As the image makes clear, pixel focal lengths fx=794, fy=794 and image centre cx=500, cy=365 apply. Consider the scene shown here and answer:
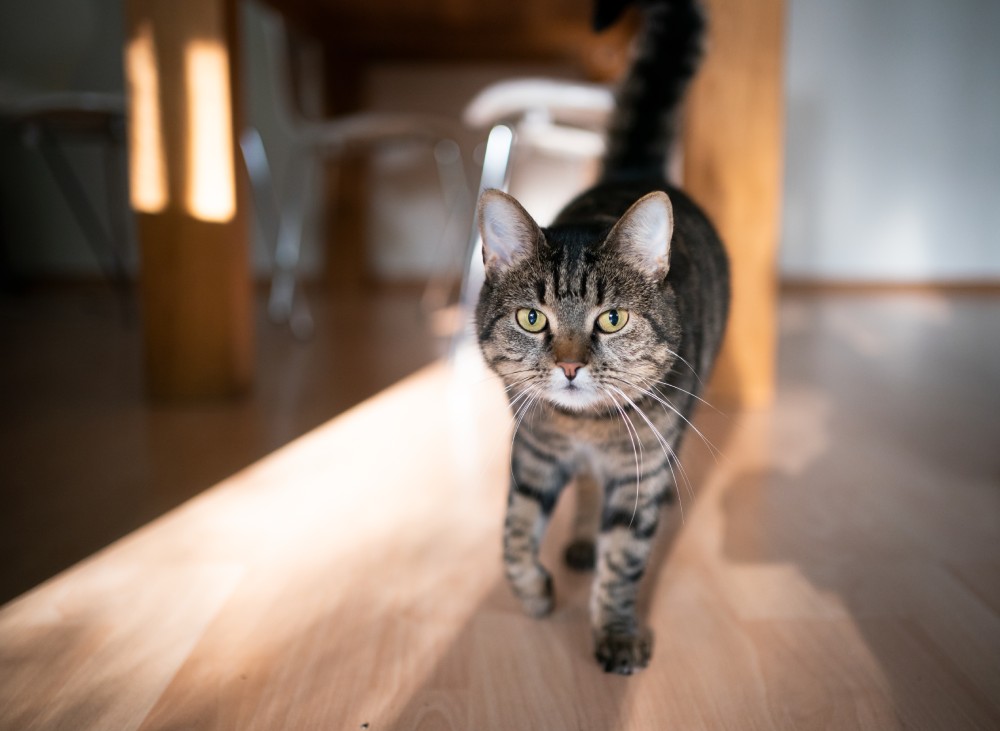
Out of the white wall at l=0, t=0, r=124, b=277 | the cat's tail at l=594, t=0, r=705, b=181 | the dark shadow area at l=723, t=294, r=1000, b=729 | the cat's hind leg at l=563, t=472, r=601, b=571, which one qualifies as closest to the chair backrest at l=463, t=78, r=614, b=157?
the cat's tail at l=594, t=0, r=705, b=181

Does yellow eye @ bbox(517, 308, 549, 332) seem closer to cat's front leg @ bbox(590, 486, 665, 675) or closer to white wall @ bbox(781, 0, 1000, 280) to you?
cat's front leg @ bbox(590, 486, 665, 675)

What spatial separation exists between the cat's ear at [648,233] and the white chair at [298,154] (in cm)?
123

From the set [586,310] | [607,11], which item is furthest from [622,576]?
[607,11]

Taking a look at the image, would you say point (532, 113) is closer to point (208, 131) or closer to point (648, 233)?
point (208, 131)

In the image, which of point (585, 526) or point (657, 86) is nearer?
point (585, 526)

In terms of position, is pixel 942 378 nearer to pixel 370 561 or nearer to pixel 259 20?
pixel 370 561

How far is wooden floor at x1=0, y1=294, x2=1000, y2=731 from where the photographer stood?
76 centimetres

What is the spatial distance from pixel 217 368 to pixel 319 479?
0.58 meters

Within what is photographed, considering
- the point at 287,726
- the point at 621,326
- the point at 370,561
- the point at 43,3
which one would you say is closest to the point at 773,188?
the point at 621,326

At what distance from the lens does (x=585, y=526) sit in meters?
1.13

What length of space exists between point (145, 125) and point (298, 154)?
1981mm

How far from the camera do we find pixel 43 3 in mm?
3113

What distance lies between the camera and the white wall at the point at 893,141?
3.73 meters

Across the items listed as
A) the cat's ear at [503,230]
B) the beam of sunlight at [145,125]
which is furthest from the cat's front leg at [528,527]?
the beam of sunlight at [145,125]
